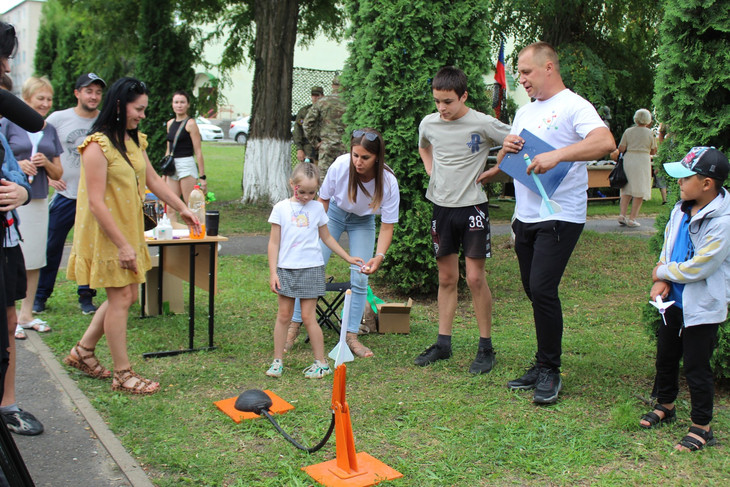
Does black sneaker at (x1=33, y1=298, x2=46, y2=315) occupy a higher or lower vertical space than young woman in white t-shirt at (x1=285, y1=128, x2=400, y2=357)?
lower

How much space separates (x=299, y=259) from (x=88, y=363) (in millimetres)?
1698

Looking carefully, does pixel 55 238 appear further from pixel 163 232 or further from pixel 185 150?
pixel 185 150

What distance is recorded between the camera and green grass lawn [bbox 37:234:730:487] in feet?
11.7

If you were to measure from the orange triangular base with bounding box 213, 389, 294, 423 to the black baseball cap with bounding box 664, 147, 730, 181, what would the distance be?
2703mm

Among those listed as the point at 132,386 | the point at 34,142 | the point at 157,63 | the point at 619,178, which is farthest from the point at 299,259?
the point at 157,63

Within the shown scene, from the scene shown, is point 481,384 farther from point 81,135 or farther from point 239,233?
point 239,233

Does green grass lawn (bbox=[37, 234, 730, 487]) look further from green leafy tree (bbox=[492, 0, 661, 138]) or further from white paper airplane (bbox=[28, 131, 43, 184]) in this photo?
green leafy tree (bbox=[492, 0, 661, 138])

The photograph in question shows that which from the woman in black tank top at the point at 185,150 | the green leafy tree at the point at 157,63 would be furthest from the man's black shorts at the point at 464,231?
the green leafy tree at the point at 157,63

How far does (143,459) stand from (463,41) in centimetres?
523

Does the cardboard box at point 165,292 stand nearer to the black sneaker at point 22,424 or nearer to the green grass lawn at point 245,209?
the black sneaker at point 22,424

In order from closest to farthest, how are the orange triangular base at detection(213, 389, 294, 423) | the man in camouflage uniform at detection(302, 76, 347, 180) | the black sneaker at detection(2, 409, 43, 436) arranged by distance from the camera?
the black sneaker at detection(2, 409, 43, 436) < the orange triangular base at detection(213, 389, 294, 423) < the man in camouflage uniform at detection(302, 76, 347, 180)

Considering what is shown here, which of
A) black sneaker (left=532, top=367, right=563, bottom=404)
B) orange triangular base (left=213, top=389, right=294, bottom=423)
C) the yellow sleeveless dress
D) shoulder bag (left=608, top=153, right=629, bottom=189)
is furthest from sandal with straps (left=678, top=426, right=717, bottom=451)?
shoulder bag (left=608, top=153, right=629, bottom=189)

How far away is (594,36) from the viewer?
10.9m

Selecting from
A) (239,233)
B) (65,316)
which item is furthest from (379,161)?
(239,233)
